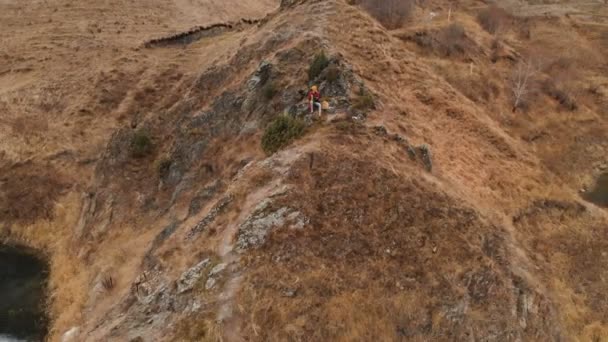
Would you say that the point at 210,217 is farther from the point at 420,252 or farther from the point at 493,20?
the point at 493,20

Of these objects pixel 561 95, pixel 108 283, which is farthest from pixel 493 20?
pixel 108 283

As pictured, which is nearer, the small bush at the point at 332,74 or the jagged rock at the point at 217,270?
the jagged rock at the point at 217,270

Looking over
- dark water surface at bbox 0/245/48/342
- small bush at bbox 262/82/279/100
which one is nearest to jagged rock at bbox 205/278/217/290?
dark water surface at bbox 0/245/48/342

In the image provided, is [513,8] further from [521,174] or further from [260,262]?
[260,262]

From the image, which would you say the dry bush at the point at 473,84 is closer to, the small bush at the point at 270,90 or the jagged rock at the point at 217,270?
the small bush at the point at 270,90

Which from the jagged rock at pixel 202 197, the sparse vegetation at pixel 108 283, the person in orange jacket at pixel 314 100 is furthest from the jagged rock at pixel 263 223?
the sparse vegetation at pixel 108 283
